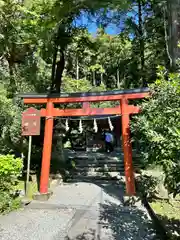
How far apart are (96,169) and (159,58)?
6170 millimetres

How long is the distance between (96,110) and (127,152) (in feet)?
4.81

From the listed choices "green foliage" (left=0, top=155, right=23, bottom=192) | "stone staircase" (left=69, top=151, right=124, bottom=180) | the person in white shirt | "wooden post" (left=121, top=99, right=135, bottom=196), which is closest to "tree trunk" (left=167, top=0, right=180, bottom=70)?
"wooden post" (left=121, top=99, right=135, bottom=196)

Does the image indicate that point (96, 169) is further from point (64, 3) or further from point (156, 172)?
point (64, 3)

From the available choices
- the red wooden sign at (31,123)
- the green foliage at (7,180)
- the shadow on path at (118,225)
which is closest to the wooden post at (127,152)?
the shadow on path at (118,225)

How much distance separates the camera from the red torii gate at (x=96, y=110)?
282 inches

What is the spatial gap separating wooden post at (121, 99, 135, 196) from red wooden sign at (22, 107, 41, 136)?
98.1 inches

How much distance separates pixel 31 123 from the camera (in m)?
7.78

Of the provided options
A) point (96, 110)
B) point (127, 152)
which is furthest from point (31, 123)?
point (127, 152)

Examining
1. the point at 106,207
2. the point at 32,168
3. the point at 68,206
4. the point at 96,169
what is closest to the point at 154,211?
the point at 106,207

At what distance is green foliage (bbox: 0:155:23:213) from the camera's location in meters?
6.29

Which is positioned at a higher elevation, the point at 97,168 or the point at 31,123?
the point at 31,123

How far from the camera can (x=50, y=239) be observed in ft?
15.5

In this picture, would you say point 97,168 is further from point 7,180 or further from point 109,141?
point 7,180

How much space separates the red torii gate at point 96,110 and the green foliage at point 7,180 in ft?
3.62
